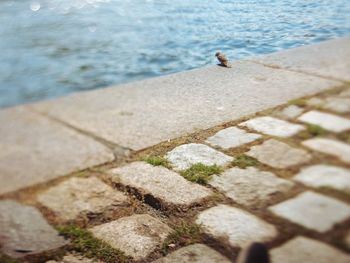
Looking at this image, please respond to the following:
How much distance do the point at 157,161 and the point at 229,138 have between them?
0.30m

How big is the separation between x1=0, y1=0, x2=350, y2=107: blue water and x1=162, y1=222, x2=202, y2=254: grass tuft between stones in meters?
0.49

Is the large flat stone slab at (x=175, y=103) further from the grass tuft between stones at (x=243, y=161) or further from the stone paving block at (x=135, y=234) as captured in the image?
the stone paving block at (x=135, y=234)

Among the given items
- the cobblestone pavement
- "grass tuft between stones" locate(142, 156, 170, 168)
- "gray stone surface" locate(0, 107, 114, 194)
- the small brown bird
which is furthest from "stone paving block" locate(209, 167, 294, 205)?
the small brown bird

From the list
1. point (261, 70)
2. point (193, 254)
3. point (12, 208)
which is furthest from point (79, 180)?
point (261, 70)

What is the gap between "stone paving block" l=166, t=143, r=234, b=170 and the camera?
1.58 metres

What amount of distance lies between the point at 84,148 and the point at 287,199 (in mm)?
1049

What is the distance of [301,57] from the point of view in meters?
1.05

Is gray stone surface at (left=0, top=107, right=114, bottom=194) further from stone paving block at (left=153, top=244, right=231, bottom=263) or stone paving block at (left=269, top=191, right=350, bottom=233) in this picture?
stone paving block at (left=269, top=191, right=350, bottom=233)

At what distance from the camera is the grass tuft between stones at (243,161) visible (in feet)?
3.98

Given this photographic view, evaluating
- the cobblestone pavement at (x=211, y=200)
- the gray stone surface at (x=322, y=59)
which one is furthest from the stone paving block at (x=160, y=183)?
the gray stone surface at (x=322, y=59)

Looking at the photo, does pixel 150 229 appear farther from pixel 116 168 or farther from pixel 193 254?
pixel 116 168

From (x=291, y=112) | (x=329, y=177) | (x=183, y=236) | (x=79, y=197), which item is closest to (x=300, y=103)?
(x=291, y=112)

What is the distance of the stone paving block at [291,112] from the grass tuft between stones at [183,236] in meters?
0.50

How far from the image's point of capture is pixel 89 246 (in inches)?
47.6
